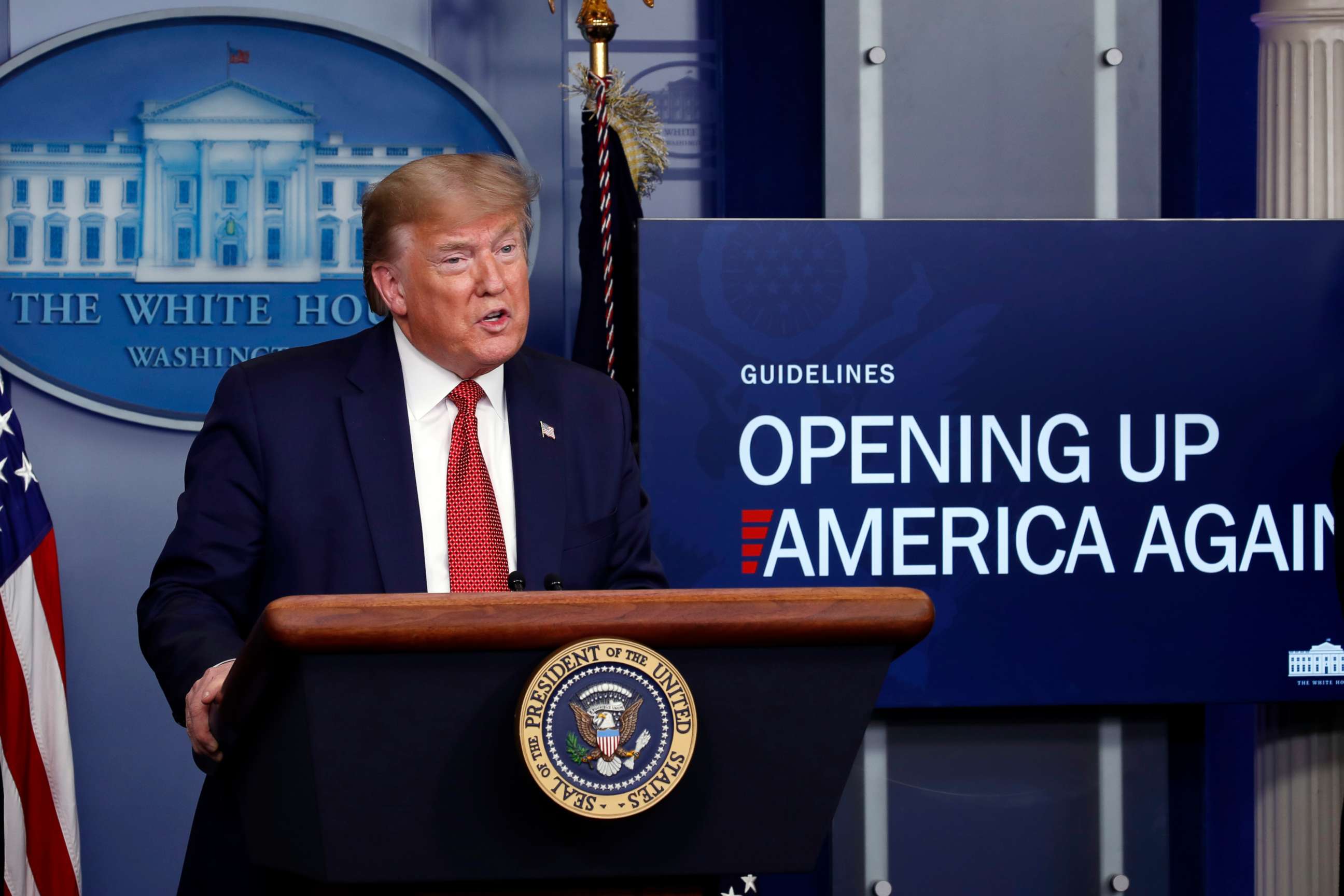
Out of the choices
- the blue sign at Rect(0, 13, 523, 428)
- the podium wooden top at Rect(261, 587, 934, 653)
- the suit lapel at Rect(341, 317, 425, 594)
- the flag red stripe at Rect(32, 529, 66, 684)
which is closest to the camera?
the podium wooden top at Rect(261, 587, 934, 653)

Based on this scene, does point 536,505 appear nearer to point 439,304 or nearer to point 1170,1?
point 439,304

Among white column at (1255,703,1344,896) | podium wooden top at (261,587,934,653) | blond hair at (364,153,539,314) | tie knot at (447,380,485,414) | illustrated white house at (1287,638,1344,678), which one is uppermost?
blond hair at (364,153,539,314)

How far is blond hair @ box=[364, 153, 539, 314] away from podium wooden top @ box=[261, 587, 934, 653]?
72cm

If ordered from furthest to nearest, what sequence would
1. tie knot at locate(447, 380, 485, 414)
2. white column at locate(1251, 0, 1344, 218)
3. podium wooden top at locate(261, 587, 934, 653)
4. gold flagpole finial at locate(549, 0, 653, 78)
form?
1. white column at locate(1251, 0, 1344, 218)
2. gold flagpole finial at locate(549, 0, 653, 78)
3. tie knot at locate(447, 380, 485, 414)
4. podium wooden top at locate(261, 587, 934, 653)

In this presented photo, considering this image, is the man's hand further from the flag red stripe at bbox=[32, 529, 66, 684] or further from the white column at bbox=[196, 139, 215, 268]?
the white column at bbox=[196, 139, 215, 268]

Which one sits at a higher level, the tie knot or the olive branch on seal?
the tie knot

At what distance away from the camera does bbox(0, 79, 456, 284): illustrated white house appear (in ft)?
10.8

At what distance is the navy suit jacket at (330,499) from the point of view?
154 cm

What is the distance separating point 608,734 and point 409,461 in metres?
0.67

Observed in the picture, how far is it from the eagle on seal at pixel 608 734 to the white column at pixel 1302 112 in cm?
269

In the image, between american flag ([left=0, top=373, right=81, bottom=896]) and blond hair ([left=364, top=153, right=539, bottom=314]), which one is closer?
blond hair ([left=364, top=153, right=539, bottom=314])

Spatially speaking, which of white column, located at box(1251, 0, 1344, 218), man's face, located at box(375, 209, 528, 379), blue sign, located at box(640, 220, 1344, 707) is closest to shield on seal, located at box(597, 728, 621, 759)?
man's face, located at box(375, 209, 528, 379)

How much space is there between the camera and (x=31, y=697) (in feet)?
9.55

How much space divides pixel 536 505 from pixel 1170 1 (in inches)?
102
